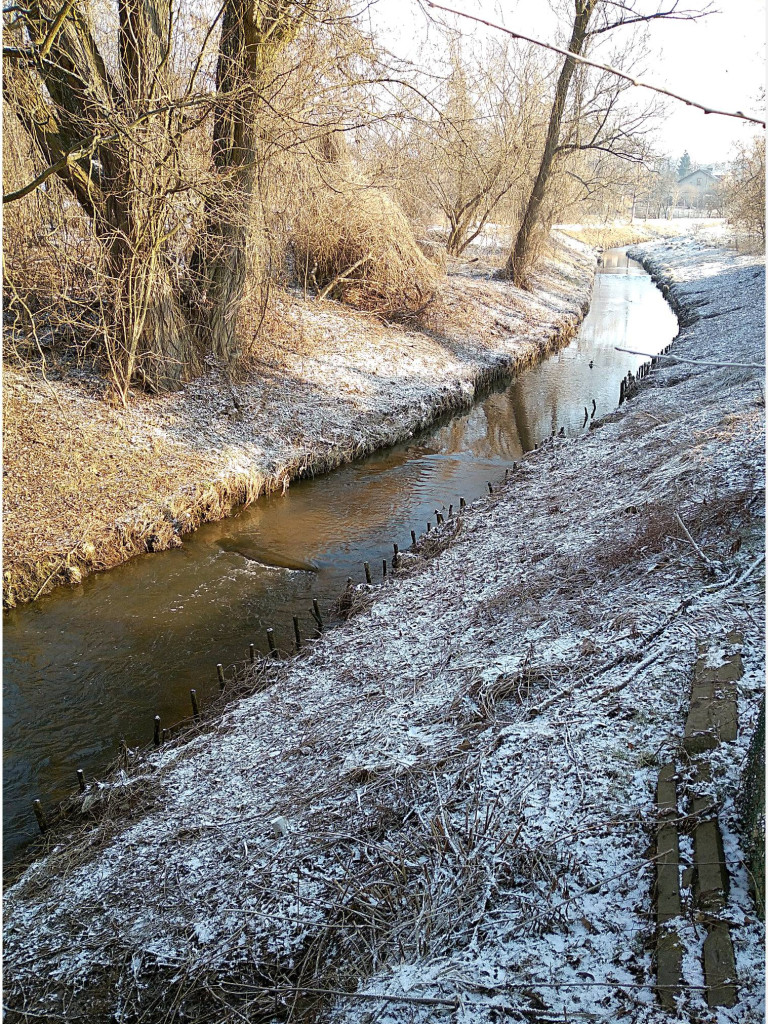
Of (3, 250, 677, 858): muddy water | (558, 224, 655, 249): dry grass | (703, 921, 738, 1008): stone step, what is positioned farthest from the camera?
(558, 224, 655, 249): dry grass

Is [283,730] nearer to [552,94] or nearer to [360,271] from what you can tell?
[360,271]

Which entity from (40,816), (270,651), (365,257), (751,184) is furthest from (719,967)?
(751,184)

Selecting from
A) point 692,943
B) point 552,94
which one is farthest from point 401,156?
point 692,943

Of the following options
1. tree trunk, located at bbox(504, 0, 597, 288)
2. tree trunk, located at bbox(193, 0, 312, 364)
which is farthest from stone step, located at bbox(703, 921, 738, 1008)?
tree trunk, located at bbox(504, 0, 597, 288)

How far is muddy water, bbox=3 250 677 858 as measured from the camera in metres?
6.39

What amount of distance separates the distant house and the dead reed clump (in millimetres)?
94411

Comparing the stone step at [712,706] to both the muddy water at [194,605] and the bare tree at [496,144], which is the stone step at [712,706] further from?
the bare tree at [496,144]

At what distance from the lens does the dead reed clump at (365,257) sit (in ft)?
57.2

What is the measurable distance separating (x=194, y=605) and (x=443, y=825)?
5.41 m

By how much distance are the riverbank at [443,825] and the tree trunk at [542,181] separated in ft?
66.1

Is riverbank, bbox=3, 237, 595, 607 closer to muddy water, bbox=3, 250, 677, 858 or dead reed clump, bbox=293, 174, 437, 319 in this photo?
muddy water, bbox=3, 250, 677, 858

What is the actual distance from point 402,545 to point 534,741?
5862mm

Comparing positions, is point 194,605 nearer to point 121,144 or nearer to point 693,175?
point 121,144

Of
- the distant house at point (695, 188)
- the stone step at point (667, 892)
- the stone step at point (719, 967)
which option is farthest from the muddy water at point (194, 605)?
the distant house at point (695, 188)
